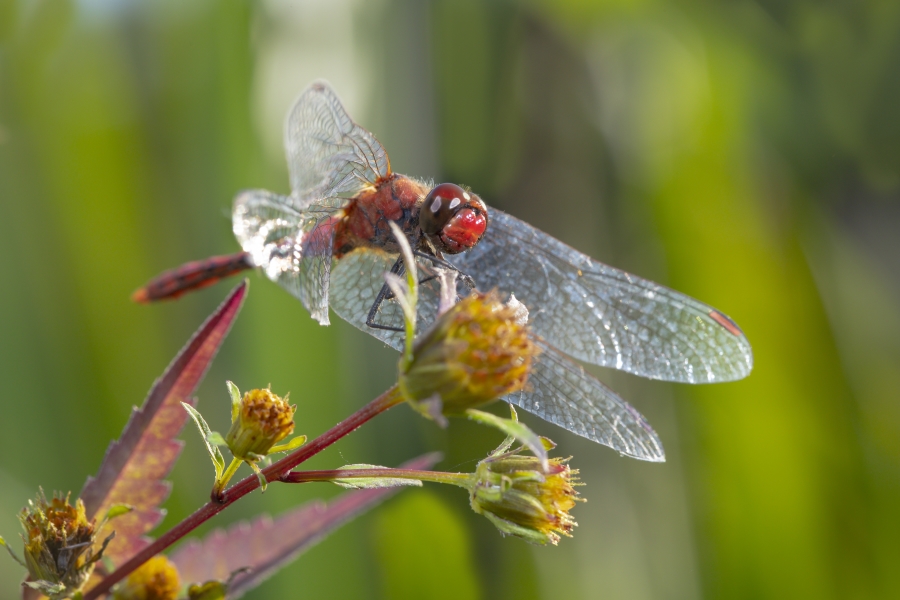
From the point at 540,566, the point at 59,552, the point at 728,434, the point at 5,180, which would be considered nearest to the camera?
the point at 59,552

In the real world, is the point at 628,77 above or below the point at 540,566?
above

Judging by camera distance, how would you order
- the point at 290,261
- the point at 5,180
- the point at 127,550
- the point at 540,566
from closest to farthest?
the point at 127,550 < the point at 290,261 < the point at 540,566 < the point at 5,180

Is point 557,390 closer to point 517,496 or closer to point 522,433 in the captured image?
point 517,496

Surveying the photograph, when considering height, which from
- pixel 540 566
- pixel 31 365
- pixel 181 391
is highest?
pixel 181 391

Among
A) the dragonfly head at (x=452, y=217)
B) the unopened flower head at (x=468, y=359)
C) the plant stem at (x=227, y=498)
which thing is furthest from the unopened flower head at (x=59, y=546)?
the dragonfly head at (x=452, y=217)

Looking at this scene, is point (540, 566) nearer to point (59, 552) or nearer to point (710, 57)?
point (59, 552)

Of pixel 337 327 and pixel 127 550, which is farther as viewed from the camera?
pixel 337 327

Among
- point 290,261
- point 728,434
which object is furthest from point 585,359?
point 728,434
